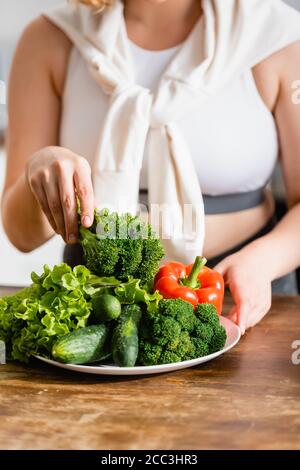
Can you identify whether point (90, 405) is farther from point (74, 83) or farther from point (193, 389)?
point (74, 83)

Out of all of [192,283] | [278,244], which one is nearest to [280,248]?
[278,244]

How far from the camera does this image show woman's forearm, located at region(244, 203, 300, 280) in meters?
1.33

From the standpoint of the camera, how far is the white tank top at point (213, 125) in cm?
157

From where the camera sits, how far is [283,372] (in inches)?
37.3

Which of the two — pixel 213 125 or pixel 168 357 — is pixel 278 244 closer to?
pixel 213 125

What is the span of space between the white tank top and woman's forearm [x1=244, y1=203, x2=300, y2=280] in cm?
17

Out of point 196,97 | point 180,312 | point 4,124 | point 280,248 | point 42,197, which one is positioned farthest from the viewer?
point 4,124

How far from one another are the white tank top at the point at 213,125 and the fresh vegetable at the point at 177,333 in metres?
0.67

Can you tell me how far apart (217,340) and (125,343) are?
5.7 inches

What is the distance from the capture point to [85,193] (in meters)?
1.03

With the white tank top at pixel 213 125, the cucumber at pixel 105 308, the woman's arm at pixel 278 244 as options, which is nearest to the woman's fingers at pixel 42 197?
the cucumber at pixel 105 308

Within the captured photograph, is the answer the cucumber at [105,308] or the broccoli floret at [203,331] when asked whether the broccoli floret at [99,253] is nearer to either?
the cucumber at [105,308]

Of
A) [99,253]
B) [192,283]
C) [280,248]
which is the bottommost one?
[280,248]

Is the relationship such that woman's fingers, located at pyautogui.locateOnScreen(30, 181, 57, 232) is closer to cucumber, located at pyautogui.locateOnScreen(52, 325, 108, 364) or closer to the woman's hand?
the woman's hand
